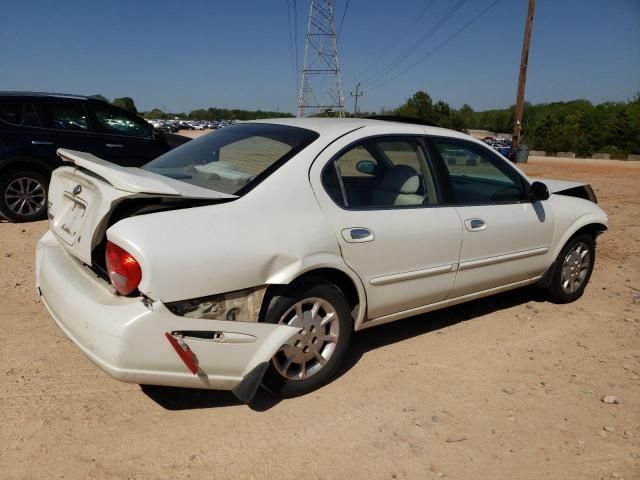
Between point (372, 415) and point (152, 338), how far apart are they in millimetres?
1291

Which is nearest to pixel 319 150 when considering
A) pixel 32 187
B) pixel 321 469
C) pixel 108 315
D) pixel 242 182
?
pixel 242 182

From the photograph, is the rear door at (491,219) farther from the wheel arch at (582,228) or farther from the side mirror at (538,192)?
the wheel arch at (582,228)

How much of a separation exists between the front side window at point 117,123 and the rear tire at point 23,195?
1180 mm

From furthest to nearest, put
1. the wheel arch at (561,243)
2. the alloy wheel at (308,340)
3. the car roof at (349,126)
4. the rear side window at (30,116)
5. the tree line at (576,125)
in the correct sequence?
the tree line at (576,125), the rear side window at (30,116), the wheel arch at (561,243), the car roof at (349,126), the alloy wheel at (308,340)

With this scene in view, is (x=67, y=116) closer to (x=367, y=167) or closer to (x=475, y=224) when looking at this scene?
(x=367, y=167)

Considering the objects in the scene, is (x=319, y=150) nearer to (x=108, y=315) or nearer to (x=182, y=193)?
(x=182, y=193)

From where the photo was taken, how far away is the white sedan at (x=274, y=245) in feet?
8.29

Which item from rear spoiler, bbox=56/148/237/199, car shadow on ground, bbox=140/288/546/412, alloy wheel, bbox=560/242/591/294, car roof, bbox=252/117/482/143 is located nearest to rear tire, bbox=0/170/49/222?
car roof, bbox=252/117/482/143

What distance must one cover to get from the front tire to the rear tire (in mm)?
6402

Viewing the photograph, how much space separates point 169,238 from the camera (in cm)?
250

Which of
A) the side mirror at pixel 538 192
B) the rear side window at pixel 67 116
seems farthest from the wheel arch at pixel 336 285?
the rear side window at pixel 67 116

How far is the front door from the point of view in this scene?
3172mm

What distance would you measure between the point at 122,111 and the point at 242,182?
228 inches

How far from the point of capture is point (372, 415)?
2984mm
